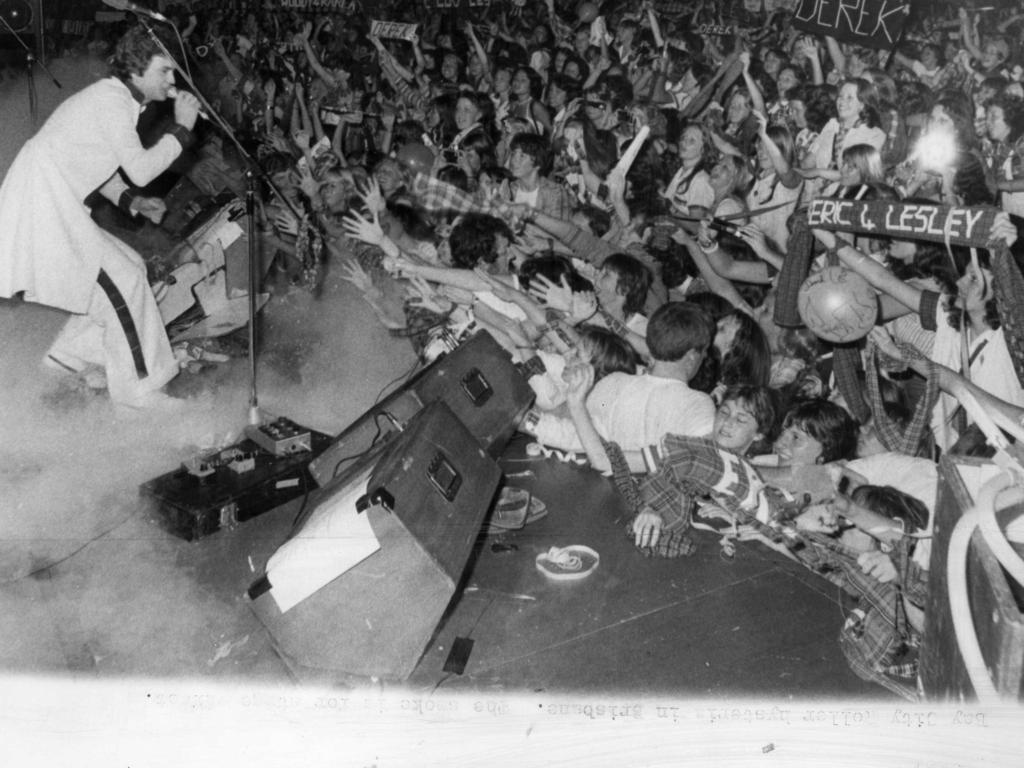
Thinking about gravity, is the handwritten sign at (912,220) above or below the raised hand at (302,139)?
above

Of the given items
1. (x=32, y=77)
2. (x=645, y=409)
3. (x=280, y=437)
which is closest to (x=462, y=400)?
(x=645, y=409)

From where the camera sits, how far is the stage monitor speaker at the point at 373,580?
234 cm

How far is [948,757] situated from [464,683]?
4.12ft

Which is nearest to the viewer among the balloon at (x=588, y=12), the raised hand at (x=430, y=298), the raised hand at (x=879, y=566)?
the raised hand at (x=879, y=566)

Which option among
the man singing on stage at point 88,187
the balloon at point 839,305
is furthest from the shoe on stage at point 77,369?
the balloon at point 839,305

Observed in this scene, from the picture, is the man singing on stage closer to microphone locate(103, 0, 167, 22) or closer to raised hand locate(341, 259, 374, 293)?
microphone locate(103, 0, 167, 22)

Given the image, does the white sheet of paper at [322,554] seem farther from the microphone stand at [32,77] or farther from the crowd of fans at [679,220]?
the microphone stand at [32,77]

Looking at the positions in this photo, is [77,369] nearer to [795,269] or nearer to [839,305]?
[795,269]

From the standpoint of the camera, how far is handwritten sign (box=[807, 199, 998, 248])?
2.82 m

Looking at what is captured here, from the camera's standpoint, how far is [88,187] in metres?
4.06

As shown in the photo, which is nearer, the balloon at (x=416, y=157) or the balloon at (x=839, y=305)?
the balloon at (x=839, y=305)

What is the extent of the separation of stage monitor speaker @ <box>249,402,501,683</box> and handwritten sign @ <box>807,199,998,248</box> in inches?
64.7

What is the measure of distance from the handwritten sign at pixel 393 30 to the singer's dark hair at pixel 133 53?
398 cm

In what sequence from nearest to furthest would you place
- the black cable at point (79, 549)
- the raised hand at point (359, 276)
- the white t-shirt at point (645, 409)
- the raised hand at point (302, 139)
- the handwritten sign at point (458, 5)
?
the black cable at point (79, 549)
the white t-shirt at point (645, 409)
the raised hand at point (359, 276)
the raised hand at point (302, 139)
the handwritten sign at point (458, 5)
